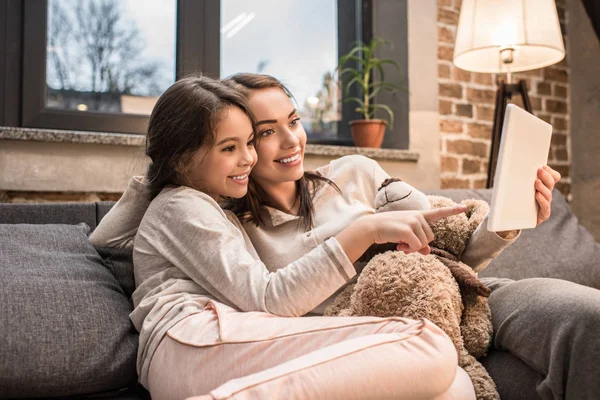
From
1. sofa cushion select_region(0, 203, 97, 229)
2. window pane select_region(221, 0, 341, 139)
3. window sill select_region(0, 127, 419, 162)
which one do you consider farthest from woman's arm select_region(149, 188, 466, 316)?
window pane select_region(221, 0, 341, 139)

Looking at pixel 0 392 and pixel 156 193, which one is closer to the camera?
pixel 0 392

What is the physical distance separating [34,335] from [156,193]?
40 cm

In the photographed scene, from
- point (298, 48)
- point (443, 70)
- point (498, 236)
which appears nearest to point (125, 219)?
point (498, 236)

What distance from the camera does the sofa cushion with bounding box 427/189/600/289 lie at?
1.83 metres

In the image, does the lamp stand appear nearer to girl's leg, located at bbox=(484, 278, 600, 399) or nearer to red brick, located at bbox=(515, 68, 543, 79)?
red brick, located at bbox=(515, 68, 543, 79)

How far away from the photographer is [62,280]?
1.21 m

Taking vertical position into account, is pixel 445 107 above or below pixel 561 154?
above

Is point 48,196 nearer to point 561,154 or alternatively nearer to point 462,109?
point 462,109

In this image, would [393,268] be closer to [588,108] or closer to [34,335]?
[34,335]

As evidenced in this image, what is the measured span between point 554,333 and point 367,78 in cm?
165

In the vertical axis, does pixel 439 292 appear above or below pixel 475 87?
below

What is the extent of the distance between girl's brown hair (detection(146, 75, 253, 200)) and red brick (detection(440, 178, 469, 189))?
5.14 ft

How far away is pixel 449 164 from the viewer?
8.80 feet

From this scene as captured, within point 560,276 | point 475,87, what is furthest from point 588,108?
point 560,276
